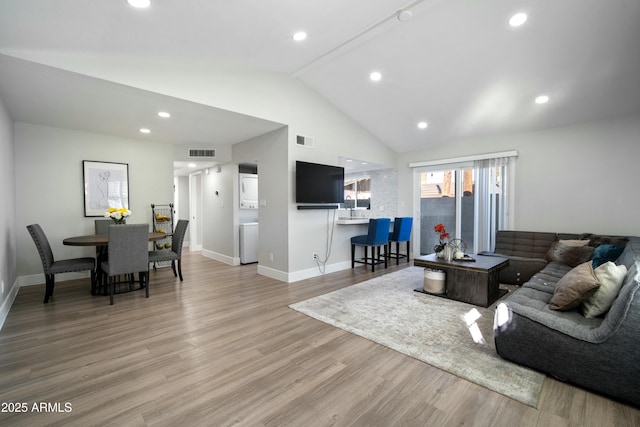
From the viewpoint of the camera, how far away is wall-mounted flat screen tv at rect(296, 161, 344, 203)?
175 inches

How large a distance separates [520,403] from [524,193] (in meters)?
4.14

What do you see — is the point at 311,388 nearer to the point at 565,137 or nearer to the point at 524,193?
the point at 524,193

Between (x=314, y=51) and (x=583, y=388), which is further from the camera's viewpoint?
(x=314, y=51)

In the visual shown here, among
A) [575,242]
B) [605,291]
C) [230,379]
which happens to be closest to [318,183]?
[230,379]

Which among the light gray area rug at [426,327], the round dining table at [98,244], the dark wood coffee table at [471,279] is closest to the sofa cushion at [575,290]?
the light gray area rug at [426,327]

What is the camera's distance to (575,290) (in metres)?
2.14

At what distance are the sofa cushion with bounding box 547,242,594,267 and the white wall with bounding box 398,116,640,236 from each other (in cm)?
71

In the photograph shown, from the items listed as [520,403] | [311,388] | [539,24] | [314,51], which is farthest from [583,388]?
[314,51]

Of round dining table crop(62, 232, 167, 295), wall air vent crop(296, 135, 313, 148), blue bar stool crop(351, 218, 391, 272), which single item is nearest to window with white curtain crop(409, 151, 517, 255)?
blue bar stool crop(351, 218, 391, 272)

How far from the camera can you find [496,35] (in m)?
3.09

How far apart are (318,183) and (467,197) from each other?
3.06 m

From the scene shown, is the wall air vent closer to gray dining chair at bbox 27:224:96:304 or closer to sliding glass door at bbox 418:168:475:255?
sliding glass door at bbox 418:168:475:255

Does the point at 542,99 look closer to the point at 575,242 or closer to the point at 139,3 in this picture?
the point at 575,242

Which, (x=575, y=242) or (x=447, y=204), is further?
(x=447, y=204)
